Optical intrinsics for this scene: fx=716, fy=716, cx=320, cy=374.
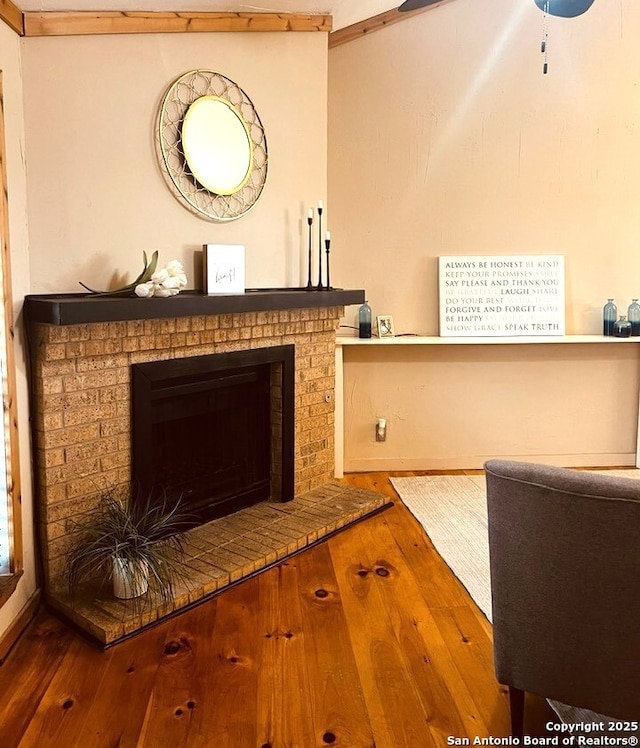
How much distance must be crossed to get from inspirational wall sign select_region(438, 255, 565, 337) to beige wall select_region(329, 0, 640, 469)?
85 mm

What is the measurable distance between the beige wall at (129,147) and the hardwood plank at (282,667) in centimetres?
141

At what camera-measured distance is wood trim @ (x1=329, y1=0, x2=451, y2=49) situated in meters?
4.13

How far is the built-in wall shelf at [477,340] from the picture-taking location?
14.0 ft

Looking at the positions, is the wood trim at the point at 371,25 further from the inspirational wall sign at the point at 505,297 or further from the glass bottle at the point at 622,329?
the glass bottle at the point at 622,329

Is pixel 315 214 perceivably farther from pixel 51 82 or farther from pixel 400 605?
pixel 400 605

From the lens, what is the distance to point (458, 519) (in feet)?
12.2

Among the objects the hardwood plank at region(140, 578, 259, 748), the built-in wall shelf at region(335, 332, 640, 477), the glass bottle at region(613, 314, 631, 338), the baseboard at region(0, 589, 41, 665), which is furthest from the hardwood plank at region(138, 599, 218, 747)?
the glass bottle at region(613, 314, 631, 338)

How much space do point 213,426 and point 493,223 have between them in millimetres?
2194

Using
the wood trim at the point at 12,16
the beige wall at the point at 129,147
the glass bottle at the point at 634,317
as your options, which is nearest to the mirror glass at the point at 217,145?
the beige wall at the point at 129,147

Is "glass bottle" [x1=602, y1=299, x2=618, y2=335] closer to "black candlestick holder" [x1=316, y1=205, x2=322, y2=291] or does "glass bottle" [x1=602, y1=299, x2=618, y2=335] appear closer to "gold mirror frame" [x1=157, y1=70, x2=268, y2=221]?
"black candlestick holder" [x1=316, y1=205, x2=322, y2=291]

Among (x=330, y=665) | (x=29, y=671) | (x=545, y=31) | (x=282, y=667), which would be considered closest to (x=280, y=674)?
(x=282, y=667)

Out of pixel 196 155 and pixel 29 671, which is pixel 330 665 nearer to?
pixel 29 671

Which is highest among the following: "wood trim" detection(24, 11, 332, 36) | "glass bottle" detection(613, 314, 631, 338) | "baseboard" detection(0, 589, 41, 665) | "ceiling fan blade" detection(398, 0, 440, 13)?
Answer: "ceiling fan blade" detection(398, 0, 440, 13)

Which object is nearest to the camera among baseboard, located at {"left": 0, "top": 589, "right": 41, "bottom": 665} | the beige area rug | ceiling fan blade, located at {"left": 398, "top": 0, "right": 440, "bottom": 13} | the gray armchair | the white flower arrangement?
the gray armchair
